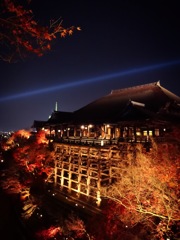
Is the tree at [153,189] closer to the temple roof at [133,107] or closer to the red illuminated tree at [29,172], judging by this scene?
the temple roof at [133,107]

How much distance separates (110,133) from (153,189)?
12393 mm

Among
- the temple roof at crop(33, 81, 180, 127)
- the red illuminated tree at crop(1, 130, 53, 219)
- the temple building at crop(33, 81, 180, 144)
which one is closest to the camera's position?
the temple building at crop(33, 81, 180, 144)

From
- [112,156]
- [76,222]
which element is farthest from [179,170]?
[76,222]

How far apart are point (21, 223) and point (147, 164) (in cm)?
1237

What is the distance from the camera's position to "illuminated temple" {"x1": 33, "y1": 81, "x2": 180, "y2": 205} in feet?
48.9

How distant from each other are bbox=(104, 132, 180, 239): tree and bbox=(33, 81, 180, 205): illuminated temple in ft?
5.85

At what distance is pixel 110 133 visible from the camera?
22.8m

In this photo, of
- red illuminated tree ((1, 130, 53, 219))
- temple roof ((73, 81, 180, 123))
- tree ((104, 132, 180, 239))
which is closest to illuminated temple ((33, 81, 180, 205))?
temple roof ((73, 81, 180, 123))

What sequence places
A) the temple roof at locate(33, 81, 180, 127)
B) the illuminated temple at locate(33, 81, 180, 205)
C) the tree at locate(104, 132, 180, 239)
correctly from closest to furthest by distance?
the tree at locate(104, 132, 180, 239), the illuminated temple at locate(33, 81, 180, 205), the temple roof at locate(33, 81, 180, 127)

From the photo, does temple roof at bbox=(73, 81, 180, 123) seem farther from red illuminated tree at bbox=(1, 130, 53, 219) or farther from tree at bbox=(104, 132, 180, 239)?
red illuminated tree at bbox=(1, 130, 53, 219)

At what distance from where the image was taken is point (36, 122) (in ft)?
116

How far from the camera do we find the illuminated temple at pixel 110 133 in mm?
14906

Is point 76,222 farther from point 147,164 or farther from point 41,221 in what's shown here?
point 147,164

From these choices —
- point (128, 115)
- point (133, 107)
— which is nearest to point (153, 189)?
point (128, 115)
